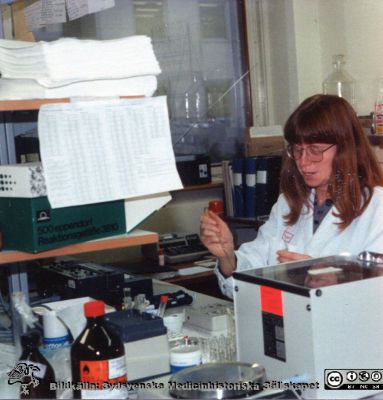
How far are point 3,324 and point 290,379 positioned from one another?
120 centimetres

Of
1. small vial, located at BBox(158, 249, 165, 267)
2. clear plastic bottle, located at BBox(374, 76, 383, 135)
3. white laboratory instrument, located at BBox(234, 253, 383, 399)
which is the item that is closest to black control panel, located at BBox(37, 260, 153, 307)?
white laboratory instrument, located at BBox(234, 253, 383, 399)

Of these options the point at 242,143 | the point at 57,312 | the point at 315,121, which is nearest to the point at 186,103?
the point at 242,143

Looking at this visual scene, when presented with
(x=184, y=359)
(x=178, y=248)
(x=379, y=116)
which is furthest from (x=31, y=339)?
(x=178, y=248)

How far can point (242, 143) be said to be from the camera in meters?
4.68

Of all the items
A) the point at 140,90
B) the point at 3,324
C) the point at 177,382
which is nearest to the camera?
the point at 177,382

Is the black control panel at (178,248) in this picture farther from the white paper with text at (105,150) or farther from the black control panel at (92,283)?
the white paper with text at (105,150)

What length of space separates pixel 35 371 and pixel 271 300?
524 mm

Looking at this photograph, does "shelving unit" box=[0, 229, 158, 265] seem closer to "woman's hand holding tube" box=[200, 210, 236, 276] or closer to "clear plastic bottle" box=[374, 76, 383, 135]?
"woman's hand holding tube" box=[200, 210, 236, 276]

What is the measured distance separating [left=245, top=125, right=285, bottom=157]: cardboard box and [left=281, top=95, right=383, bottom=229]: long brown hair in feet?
6.05

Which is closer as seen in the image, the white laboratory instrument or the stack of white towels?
the white laboratory instrument

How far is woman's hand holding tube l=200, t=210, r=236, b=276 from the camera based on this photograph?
233 centimetres

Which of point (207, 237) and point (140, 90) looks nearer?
point (140, 90)

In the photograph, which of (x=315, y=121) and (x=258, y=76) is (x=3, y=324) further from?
(x=258, y=76)

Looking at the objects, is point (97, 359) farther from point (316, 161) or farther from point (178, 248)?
point (178, 248)
